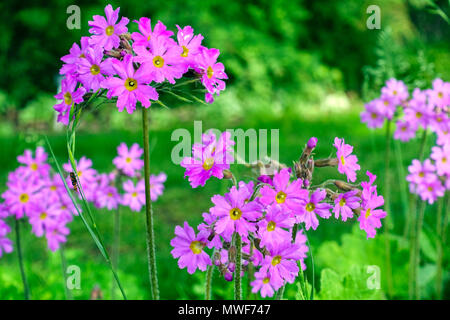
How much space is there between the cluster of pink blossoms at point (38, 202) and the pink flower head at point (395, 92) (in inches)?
52.6

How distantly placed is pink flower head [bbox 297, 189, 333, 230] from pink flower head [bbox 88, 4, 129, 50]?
23.8 inches

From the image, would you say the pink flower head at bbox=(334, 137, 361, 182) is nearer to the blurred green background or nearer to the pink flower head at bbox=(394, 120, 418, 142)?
the blurred green background

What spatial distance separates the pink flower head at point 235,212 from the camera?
3.81 feet

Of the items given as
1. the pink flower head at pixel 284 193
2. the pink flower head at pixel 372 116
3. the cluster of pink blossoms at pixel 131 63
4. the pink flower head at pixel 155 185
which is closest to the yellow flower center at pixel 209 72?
the cluster of pink blossoms at pixel 131 63

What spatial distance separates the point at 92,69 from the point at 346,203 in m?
0.71

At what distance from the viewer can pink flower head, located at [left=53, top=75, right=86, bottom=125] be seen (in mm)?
1314

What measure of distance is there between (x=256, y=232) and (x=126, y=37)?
1.94ft

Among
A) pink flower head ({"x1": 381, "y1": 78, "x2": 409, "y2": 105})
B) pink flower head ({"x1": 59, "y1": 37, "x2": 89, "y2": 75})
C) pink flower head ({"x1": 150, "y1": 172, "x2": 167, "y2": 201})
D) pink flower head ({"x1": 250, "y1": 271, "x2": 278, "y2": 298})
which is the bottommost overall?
pink flower head ({"x1": 250, "y1": 271, "x2": 278, "y2": 298})

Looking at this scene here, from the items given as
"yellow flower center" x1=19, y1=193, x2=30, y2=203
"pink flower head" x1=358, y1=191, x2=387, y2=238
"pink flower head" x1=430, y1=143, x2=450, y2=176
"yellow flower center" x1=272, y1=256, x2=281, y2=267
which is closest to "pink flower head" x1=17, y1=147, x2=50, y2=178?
"yellow flower center" x1=19, y1=193, x2=30, y2=203

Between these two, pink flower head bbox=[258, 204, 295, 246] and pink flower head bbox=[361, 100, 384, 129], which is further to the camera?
pink flower head bbox=[361, 100, 384, 129]

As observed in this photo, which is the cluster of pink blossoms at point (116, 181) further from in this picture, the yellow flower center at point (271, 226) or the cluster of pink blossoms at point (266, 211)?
the yellow flower center at point (271, 226)

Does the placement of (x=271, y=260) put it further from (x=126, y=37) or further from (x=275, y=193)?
(x=126, y=37)

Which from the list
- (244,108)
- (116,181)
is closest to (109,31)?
(116,181)

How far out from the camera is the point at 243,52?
792 cm
